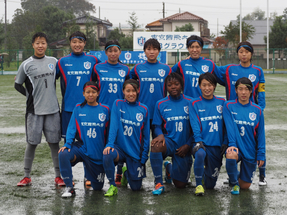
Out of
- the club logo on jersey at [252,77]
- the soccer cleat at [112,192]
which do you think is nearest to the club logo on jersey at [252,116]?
the club logo on jersey at [252,77]

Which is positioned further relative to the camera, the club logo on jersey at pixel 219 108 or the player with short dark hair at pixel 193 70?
the player with short dark hair at pixel 193 70

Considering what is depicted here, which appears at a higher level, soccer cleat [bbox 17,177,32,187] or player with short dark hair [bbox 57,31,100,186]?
player with short dark hair [bbox 57,31,100,186]

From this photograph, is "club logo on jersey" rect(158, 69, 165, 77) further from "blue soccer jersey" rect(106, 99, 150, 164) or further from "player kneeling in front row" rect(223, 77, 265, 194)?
"player kneeling in front row" rect(223, 77, 265, 194)

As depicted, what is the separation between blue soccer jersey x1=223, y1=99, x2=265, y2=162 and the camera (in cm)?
413

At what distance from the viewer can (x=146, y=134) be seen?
427cm

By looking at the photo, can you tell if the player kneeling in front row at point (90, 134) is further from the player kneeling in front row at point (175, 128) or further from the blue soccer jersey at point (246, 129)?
the blue soccer jersey at point (246, 129)

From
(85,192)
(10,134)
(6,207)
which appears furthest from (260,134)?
(10,134)

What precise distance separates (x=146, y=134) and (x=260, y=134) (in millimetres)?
1318

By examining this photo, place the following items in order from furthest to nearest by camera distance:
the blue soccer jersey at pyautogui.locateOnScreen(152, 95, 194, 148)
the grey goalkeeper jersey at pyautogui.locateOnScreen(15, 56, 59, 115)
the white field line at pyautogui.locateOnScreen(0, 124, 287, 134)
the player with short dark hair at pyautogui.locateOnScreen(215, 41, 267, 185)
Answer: the white field line at pyautogui.locateOnScreen(0, 124, 287, 134) → the player with short dark hair at pyautogui.locateOnScreen(215, 41, 267, 185) → the grey goalkeeper jersey at pyautogui.locateOnScreen(15, 56, 59, 115) → the blue soccer jersey at pyautogui.locateOnScreen(152, 95, 194, 148)

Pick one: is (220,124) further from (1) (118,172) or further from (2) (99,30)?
(2) (99,30)

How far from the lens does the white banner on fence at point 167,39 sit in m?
29.4

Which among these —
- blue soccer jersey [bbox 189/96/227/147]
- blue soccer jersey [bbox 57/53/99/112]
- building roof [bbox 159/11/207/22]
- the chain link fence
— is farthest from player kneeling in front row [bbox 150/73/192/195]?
building roof [bbox 159/11/207/22]

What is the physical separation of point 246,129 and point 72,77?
225cm

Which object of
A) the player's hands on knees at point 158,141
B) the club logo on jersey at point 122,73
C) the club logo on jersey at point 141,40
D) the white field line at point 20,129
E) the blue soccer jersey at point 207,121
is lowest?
the white field line at point 20,129
